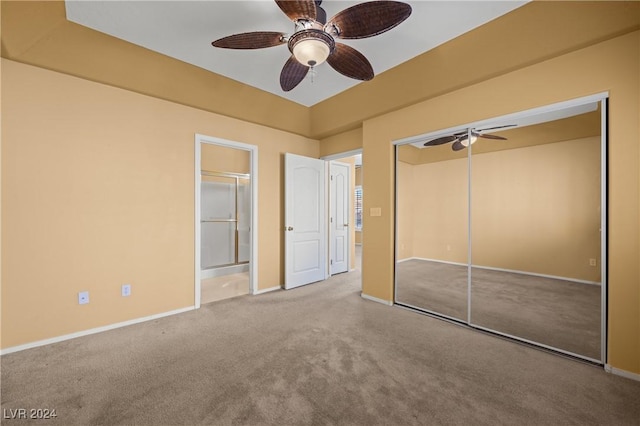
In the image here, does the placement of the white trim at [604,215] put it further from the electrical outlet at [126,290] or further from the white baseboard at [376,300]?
the electrical outlet at [126,290]

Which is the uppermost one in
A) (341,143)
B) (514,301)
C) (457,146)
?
(341,143)

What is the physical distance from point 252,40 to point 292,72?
0.56m

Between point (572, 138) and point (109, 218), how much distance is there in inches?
184

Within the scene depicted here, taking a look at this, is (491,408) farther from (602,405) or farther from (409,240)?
(409,240)

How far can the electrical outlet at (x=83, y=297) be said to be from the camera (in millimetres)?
2717

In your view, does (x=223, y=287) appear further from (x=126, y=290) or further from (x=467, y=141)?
(x=467, y=141)

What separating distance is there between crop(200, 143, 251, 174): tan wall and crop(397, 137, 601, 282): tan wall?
3.53m

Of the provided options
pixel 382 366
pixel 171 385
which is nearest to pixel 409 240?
pixel 382 366

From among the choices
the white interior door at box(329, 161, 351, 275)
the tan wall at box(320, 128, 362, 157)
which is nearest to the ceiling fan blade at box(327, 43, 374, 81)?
the tan wall at box(320, 128, 362, 157)

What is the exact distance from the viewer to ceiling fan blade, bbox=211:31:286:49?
203 centimetres

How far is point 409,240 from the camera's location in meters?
3.69

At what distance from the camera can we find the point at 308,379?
202 centimetres

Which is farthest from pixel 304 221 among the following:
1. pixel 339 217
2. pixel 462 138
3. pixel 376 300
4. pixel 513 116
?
pixel 513 116

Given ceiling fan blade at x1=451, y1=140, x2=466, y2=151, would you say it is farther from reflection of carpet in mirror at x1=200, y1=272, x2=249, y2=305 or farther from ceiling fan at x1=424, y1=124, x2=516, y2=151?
reflection of carpet in mirror at x1=200, y1=272, x2=249, y2=305
